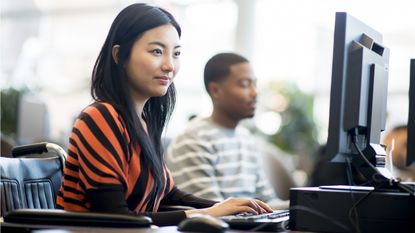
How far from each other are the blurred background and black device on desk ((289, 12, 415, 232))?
11.3ft

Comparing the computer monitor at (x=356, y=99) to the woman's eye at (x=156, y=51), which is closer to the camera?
the computer monitor at (x=356, y=99)

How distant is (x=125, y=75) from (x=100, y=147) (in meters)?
0.26

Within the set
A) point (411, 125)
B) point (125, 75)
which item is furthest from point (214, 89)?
point (411, 125)

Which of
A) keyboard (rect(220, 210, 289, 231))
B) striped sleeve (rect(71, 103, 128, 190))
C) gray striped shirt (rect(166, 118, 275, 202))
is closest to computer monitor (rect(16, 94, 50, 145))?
gray striped shirt (rect(166, 118, 275, 202))

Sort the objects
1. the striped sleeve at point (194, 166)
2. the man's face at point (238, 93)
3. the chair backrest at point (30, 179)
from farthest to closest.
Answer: the man's face at point (238, 93), the striped sleeve at point (194, 166), the chair backrest at point (30, 179)

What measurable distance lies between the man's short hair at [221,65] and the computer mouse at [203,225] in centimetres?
232

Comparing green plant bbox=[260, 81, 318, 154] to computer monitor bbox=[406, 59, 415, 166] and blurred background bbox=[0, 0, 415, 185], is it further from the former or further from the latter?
computer monitor bbox=[406, 59, 415, 166]

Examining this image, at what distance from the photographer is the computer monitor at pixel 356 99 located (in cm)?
157

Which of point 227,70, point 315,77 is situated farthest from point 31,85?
point 227,70

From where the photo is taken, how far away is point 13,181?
1.84 metres

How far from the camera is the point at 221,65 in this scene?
12.0 ft

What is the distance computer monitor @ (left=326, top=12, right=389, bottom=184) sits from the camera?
5.16ft

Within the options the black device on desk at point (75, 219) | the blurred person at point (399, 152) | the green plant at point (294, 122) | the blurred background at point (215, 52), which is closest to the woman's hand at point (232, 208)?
the black device on desk at point (75, 219)

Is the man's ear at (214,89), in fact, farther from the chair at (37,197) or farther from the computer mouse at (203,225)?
the computer mouse at (203,225)
